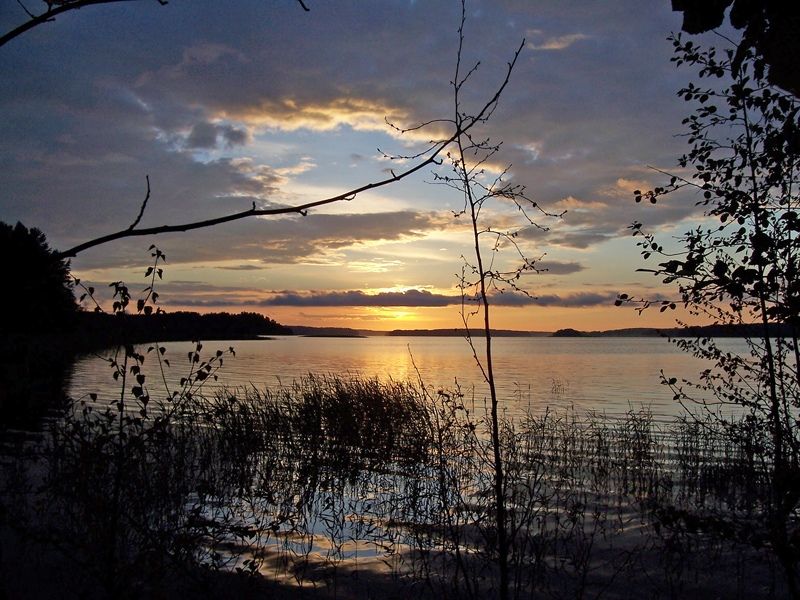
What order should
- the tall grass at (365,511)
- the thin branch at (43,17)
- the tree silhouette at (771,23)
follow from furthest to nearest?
the tall grass at (365,511), the tree silhouette at (771,23), the thin branch at (43,17)

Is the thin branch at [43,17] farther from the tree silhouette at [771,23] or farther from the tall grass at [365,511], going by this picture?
the tall grass at [365,511]

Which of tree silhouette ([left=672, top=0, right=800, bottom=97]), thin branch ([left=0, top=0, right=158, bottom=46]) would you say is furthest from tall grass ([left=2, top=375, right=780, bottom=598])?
thin branch ([left=0, top=0, right=158, bottom=46])

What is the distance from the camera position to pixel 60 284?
1.56 meters

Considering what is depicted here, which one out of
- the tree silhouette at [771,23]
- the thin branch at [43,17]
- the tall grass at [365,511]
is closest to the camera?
the thin branch at [43,17]

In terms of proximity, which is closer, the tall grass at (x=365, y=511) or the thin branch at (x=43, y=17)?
the thin branch at (x=43, y=17)

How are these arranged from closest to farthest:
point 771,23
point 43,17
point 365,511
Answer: point 43,17 < point 771,23 < point 365,511

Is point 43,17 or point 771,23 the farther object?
point 771,23

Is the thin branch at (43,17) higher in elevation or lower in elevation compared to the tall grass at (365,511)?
higher

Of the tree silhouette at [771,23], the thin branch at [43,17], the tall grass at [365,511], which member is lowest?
the tall grass at [365,511]

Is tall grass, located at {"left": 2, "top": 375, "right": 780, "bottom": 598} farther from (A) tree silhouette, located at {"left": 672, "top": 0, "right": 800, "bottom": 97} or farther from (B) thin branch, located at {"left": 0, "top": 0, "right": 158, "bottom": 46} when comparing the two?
(B) thin branch, located at {"left": 0, "top": 0, "right": 158, "bottom": 46}

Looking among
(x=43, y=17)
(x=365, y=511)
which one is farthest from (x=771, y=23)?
(x=365, y=511)

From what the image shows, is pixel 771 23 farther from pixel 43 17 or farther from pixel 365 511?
pixel 365 511

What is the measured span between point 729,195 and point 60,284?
4.76 meters

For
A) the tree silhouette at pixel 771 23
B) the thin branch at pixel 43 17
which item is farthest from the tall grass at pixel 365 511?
the thin branch at pixel 43 17
